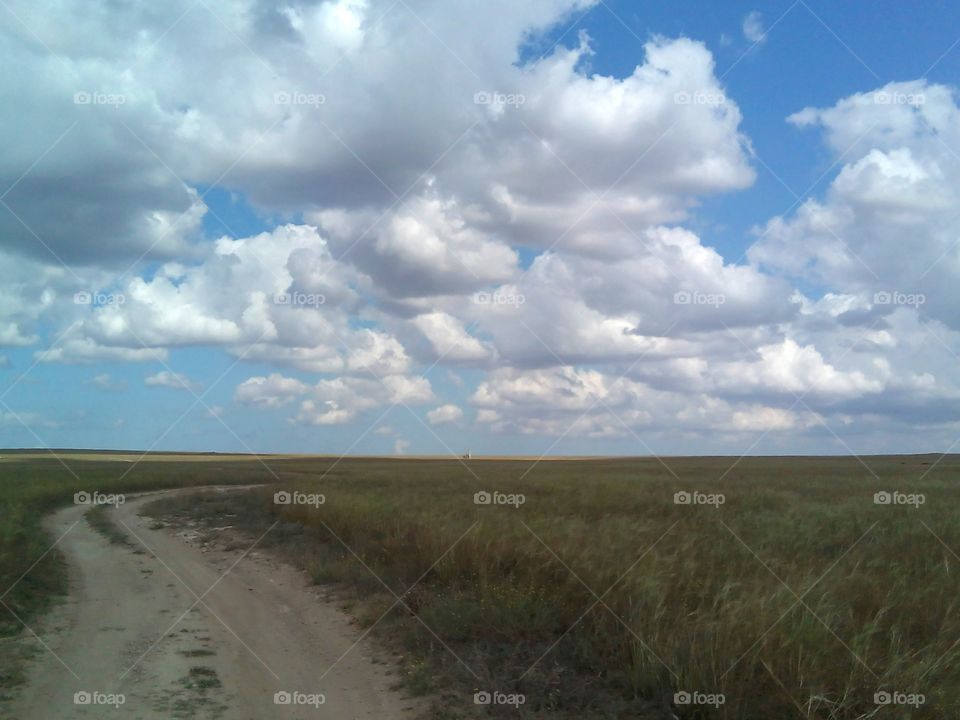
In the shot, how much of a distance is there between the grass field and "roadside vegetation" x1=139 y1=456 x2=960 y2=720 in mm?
24

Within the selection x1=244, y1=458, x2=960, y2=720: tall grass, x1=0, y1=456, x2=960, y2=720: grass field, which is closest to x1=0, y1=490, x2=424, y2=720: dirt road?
x1=0, y1=456, x2=960, y2=720: grass field

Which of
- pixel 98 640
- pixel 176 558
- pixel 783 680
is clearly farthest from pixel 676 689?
pixel 176 558

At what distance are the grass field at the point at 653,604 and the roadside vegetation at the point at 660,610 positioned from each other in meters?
0.02

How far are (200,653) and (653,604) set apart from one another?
4.98 m

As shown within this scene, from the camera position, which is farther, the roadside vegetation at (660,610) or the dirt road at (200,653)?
the dirt road at (200,653)

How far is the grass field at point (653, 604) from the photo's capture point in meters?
6.07

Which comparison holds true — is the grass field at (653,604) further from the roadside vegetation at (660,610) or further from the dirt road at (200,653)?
the dirt road at (200,653)

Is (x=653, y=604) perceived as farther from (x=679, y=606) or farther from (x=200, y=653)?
(x=200, y=653)

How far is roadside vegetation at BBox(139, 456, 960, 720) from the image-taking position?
6.04 m

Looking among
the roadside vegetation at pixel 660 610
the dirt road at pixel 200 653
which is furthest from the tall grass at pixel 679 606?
the dirt road at pixel 200 653

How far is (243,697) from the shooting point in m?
6.39

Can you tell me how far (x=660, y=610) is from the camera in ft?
24.6

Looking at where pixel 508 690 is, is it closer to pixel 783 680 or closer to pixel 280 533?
pixel 783 680

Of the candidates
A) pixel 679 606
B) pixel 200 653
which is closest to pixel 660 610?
pixel 679 606
